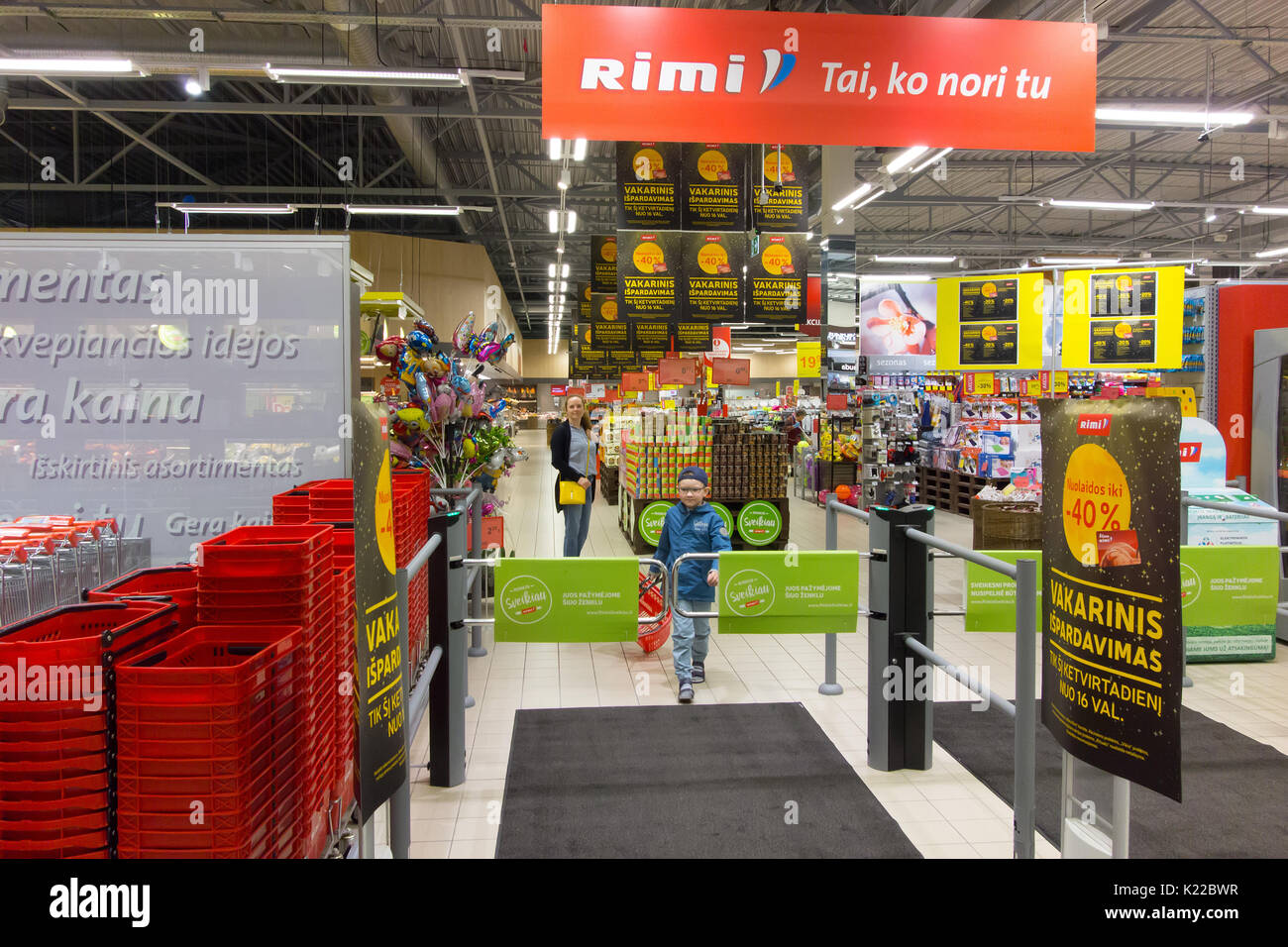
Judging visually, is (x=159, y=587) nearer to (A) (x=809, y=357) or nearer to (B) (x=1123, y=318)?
(B) (x=1123, y=318)

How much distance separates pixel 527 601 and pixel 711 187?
6439 mm

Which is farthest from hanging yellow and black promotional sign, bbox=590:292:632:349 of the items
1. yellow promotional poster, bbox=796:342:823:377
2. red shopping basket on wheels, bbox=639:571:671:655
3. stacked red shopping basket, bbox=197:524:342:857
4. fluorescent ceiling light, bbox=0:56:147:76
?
stacked red shopping basket, bbox=197:524:342:857

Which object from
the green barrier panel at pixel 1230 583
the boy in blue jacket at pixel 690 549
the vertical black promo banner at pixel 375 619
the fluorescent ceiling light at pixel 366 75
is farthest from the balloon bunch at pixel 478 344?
the vertical black promo banner at pixel 375 619

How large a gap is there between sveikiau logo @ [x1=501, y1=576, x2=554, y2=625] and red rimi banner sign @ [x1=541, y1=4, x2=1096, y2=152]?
2.10 meters

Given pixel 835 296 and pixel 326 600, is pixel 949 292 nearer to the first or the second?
pixel 835 296

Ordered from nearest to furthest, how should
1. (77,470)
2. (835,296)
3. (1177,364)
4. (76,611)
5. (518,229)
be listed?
(76,611), (77,470), (1177,364), (835,296), (518,229)

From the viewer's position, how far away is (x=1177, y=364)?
8875mm

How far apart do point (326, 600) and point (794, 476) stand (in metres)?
17.1

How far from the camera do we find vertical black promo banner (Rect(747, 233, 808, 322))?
9766mm

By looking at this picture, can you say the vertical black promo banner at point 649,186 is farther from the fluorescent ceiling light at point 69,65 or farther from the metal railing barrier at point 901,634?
the metal railing barrier at point 901,634

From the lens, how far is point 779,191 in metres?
9.32

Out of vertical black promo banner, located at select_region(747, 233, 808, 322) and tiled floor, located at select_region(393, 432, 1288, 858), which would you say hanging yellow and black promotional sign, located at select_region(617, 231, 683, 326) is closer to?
vertical black promo banner, located at select_region(747, 233, 808, 322)
